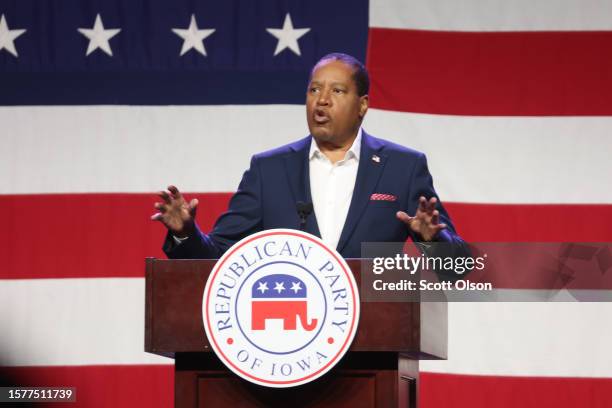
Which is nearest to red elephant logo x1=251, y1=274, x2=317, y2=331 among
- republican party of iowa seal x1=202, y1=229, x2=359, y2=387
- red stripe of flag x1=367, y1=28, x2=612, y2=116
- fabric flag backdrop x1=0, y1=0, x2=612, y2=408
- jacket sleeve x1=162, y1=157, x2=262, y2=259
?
republican party of iowa seal x1=202, y1=229, x2=359, y2=387

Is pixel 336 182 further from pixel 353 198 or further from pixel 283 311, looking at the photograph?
pixel 283 311

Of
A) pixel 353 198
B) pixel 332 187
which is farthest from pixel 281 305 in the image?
pixel 332 187

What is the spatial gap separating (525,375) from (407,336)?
237 centimetres

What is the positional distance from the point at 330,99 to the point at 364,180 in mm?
243

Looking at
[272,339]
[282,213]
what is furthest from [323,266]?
[282,213]

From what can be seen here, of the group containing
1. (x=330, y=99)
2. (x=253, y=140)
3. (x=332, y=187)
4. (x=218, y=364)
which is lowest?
(x=218, y=364)

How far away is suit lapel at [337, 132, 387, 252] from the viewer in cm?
260

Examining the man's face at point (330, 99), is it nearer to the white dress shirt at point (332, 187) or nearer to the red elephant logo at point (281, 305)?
the white dress shirt at point (332, 187)

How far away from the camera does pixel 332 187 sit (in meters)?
2.75

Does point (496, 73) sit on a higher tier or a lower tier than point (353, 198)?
higher

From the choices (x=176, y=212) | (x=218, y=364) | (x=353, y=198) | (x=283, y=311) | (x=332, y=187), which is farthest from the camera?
(x=332, y=187)

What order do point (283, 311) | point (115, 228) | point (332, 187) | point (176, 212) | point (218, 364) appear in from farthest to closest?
1. point (115, 228)
2. point (332, 187)
3. point (176, 212)
4. point (218, 364)
5. point (283, 311)

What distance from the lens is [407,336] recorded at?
2.10 meters

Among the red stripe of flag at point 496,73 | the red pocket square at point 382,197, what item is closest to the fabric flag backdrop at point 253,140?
the red stripe of flag at point 496,73
